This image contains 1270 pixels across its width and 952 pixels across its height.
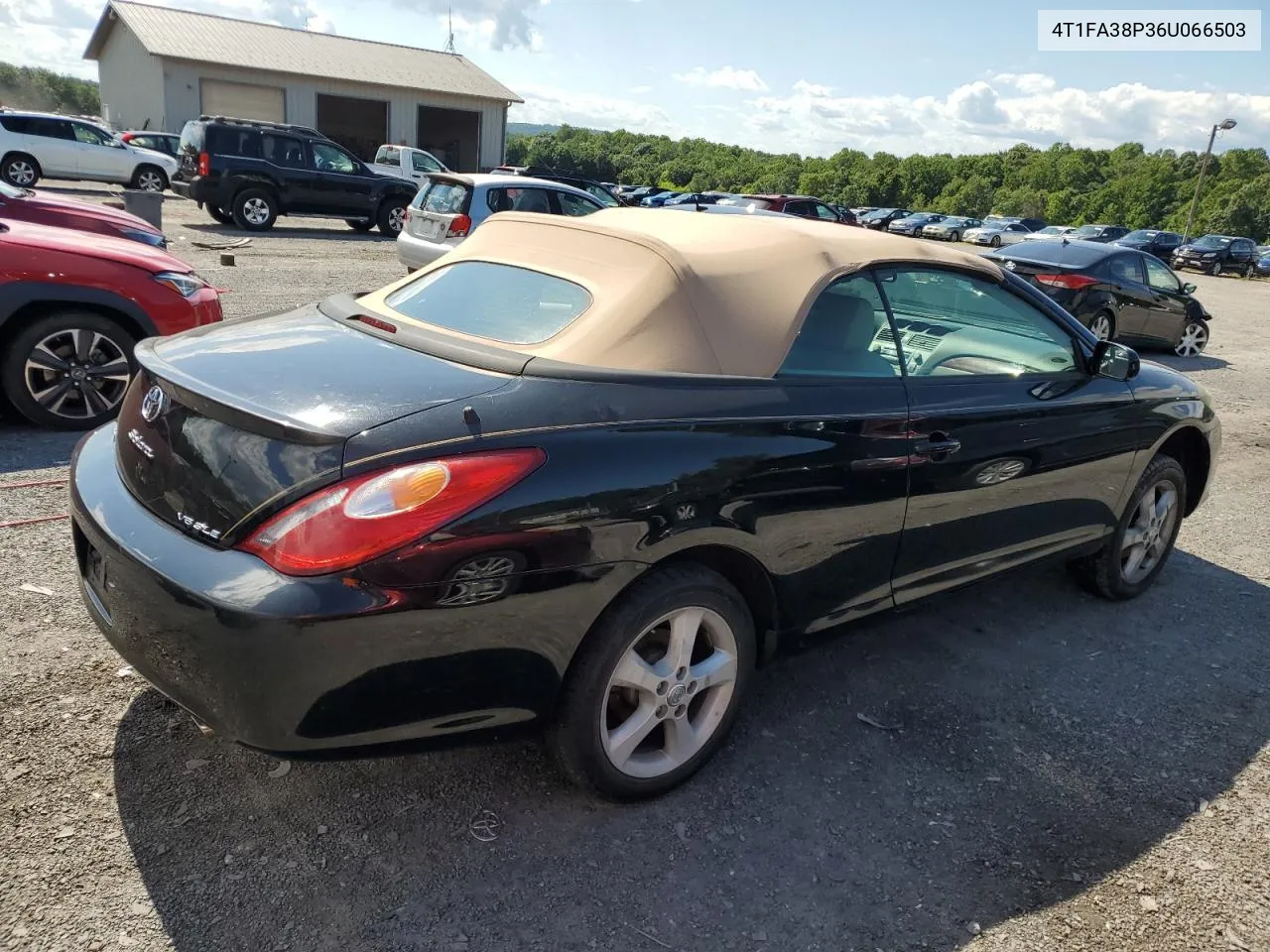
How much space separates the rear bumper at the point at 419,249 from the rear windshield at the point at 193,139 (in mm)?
7334

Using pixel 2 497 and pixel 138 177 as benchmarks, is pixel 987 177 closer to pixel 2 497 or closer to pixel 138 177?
pixel 138 177

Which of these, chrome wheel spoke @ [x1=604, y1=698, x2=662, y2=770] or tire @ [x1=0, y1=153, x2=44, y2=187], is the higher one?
tire @ [x1=0, y1=153, x2=44, y2=187]

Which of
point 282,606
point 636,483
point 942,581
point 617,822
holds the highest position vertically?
point 636,483

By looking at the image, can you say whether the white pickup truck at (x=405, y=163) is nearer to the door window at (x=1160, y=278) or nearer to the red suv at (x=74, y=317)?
the door window at (x=1160, y=278)

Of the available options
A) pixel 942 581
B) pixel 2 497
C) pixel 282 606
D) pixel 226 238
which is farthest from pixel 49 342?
pixel 226 238

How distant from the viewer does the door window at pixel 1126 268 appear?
41.0ft

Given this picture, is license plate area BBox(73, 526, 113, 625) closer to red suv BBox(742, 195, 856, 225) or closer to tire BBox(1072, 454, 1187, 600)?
tire BBox(1072, 454, 1187, 600)

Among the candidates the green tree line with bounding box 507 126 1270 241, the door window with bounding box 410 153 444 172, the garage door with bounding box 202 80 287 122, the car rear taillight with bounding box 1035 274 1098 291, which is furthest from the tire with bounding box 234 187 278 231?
the green tree line with bounding box 507 126 1270 241

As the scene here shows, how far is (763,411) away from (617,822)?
1.25 m

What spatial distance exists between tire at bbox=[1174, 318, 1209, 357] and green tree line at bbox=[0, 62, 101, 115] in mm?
89102

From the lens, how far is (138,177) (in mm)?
24484

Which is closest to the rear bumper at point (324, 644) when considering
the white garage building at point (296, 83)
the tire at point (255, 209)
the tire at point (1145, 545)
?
the tire at point (1145, 545)

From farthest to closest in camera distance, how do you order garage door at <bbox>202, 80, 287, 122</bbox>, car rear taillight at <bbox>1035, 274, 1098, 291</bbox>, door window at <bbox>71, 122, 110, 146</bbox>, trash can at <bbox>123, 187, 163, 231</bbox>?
garage door at <bbox>202, 80, 287, 122</bbox> → door window at <bbox>71, 122, 110, 146</bbox> → trash can at <bbox>123, 187, 163, 231</bbox> → car rear taillight at <bbox>1035, 274, 1098, 291</bbox>

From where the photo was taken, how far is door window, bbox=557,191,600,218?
14.9 metres
